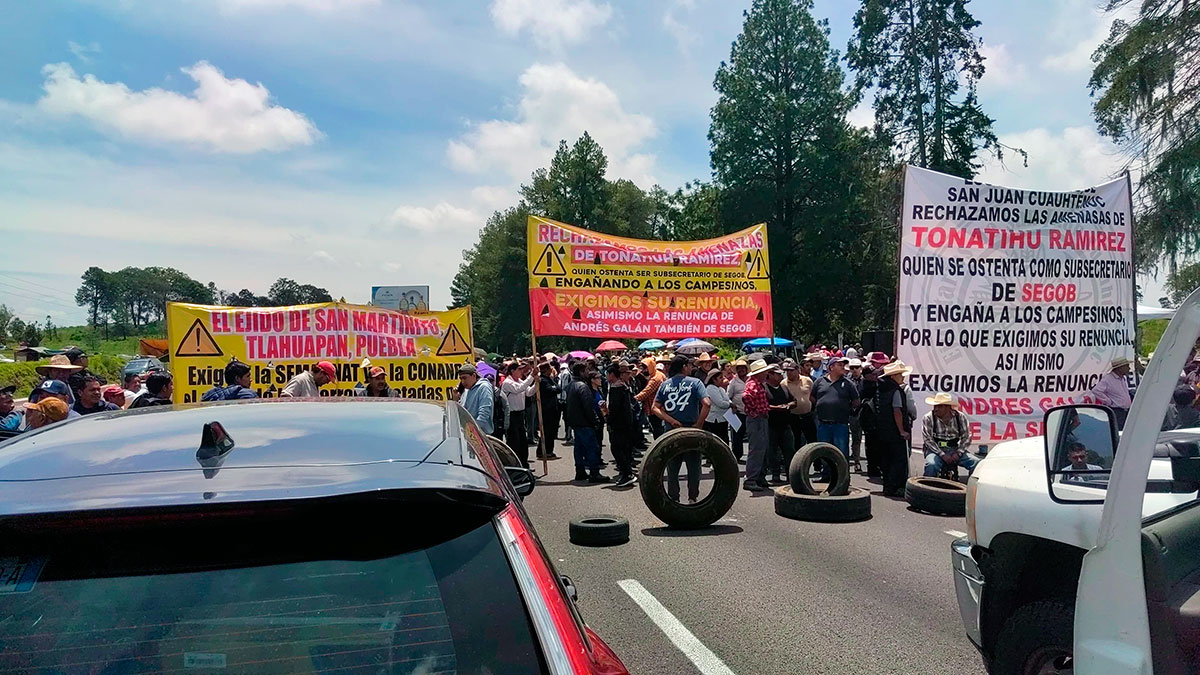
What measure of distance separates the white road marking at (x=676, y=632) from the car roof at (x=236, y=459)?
8.41 ft

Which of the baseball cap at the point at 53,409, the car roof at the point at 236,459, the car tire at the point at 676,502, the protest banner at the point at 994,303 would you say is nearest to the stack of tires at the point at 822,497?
the car tire at the point at 676,502

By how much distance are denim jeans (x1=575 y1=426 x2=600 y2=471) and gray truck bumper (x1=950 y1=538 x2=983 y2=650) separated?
8.21 m

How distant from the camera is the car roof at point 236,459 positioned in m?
1.87

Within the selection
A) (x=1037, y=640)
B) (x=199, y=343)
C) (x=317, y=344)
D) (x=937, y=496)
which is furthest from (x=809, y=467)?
(x=199, y=343)

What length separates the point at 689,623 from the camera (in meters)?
5.45

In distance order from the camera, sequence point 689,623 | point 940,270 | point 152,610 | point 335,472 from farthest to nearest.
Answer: point 940,270, point 689,623, point 335,472, point 152,610

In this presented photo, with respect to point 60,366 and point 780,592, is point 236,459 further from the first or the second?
point 60,366

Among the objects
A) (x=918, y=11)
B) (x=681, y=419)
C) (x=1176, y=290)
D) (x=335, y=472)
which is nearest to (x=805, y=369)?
(x=681, y=419)

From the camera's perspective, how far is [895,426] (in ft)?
34.7

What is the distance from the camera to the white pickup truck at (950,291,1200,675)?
214 centimetres

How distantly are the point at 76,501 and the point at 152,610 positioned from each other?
300mm

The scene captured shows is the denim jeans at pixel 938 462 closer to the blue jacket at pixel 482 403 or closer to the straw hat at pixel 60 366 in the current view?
the blue jacket at pixel 482 403

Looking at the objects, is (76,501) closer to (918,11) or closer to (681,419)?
(681,419)

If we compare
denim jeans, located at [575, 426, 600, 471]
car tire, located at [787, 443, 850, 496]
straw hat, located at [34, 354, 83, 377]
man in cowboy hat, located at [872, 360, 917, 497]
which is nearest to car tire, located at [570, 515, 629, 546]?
car tire, located at [787, 443, 850, 496]
